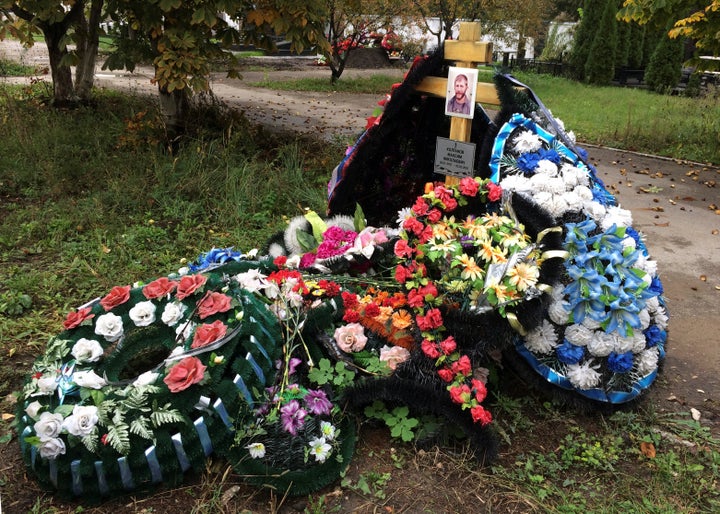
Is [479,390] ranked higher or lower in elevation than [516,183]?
lower

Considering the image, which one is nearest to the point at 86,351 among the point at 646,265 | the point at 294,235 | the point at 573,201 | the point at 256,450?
the point at 256,450

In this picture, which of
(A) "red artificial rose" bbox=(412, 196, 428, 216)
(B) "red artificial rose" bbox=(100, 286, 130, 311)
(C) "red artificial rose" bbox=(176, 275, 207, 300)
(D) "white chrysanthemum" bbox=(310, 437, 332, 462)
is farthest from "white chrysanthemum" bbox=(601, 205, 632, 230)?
(B) "red artificial rose" bbox=(100, 286, 130, 311)

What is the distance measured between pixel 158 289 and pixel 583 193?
216 cm

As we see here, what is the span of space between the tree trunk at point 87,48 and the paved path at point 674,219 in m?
2.56

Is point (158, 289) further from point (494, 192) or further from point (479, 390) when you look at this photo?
point (494, 192)

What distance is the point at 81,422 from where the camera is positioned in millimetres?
2348

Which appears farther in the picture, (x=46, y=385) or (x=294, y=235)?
(x=294, y=235)

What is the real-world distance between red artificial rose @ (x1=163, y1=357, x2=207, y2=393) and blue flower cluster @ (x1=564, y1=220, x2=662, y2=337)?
1.72 metres

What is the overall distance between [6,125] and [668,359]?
7.22 metres

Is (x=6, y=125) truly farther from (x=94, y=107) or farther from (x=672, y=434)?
(x=672, y=434)

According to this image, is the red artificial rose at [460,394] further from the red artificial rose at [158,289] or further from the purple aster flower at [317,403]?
the red artificial rose at [158,289]

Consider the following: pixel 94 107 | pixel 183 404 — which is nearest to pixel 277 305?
pixel 183 404

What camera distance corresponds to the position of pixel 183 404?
96.7 inches

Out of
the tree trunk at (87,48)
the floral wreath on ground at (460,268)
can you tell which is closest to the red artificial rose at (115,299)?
the floral wreath on ground at (460,268)
